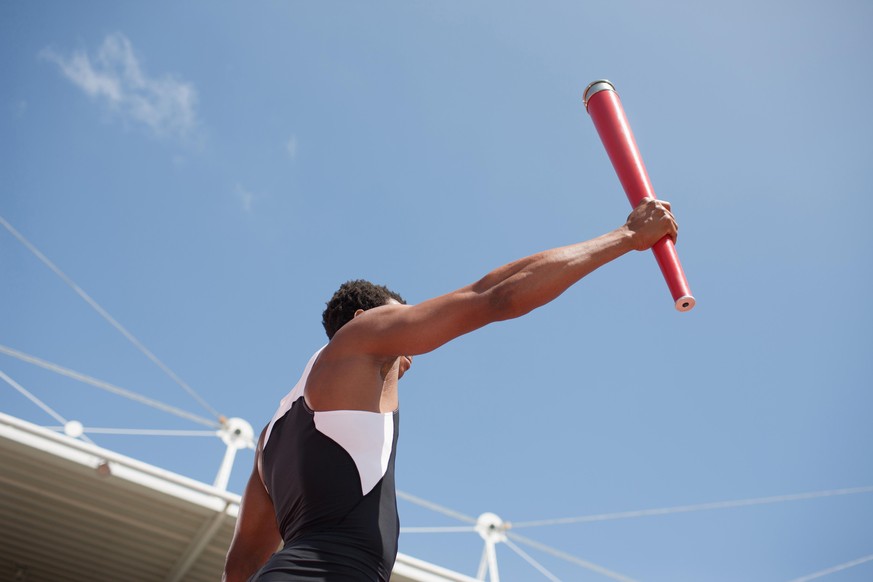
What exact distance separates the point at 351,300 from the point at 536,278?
2.82ft

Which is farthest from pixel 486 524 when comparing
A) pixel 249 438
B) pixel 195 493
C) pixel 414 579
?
pixel 195 493

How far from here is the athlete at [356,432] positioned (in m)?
1.82

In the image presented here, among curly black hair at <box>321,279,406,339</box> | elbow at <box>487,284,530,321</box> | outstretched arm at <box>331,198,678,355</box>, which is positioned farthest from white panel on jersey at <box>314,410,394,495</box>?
curly black hair at <box>321,279,406,339</box>

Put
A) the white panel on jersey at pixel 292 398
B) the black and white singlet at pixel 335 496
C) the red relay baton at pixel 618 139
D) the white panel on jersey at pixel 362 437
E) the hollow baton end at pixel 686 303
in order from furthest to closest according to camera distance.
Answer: the red relay baton at pixel 618 139, the hollow baton end at pixel 686 303, the white panel on jersey at pixel 292 398, the white panel on jersey at pixel 362 437, the black and white singlet at pixel 335 496

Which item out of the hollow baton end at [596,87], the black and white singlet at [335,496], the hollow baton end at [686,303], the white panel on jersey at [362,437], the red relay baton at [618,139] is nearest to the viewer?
the black and white singlet at [335,496]

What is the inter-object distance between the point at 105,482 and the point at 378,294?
6673 mm

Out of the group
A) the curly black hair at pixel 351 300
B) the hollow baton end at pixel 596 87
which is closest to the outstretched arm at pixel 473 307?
the curly black hair at pixel 351 300

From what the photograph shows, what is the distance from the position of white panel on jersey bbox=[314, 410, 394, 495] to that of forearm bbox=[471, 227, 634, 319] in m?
0.48

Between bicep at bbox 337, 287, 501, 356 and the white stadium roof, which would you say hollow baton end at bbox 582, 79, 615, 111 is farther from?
the white stadium roof

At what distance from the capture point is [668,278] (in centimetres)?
255

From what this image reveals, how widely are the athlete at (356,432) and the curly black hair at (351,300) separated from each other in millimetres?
387

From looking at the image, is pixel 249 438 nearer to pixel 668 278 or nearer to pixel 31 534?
pixel 31 534

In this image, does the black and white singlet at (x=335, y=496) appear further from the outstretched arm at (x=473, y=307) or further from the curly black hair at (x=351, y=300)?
the curly black hair at (x=351, y=300)

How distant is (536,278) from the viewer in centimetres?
203
